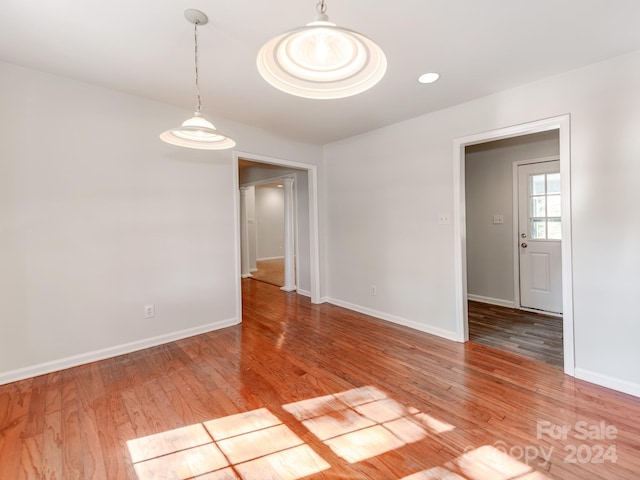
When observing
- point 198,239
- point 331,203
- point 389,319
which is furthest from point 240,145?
point 389,319

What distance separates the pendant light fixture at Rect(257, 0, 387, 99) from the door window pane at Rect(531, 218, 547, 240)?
4.11m

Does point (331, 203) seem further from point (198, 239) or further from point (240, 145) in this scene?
point (198, 239)

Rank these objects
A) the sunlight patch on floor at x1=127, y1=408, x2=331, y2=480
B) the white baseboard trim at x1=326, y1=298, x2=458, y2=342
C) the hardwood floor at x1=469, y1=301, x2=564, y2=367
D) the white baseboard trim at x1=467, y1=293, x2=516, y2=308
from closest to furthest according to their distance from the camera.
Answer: the sunlight patch on floor at x1=127, y1=408, x2=331, y2=480, the hardwood floor at x1=469, y1=301, x2=564, y2=367, the white baseboard trim at x1=326, y1=298, x2=458, y2=342, the white baseboard trim at x1=467, y1=293, x2=516, y2=308

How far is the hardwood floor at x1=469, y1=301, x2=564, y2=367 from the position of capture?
2918 millimetres

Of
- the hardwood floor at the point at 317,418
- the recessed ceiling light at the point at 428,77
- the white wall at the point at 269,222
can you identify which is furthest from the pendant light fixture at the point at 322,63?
the white wall at the point at 269,222

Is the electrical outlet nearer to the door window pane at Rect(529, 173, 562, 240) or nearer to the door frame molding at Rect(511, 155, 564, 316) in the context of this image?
the door frame molding at Rect(511, 155, 564, 316)

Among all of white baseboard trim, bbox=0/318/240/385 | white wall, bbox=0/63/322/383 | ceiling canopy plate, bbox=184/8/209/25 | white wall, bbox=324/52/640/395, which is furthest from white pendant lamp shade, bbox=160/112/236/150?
white wall, bbox=324/52/640/395

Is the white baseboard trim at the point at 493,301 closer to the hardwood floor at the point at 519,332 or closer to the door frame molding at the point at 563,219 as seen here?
the hardwood floor at the point at 519,332

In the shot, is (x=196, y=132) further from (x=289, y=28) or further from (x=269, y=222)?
(x=269, y=222)

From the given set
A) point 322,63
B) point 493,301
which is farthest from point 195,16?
point 493,301

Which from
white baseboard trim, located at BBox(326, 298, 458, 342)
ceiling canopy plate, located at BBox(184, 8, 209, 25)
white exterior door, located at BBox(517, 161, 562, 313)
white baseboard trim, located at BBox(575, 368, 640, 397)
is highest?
ceiling canopy plate, located at BBox(184, 8, 209, 25)

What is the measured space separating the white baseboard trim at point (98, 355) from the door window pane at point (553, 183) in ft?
14.9

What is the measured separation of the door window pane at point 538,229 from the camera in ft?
13.5

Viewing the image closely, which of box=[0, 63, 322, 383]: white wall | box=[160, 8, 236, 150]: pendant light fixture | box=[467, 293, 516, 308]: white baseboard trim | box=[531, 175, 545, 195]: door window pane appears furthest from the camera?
box=[467, 293, 516, 308]: white baseboard trim
